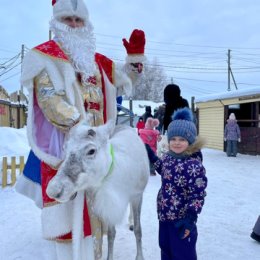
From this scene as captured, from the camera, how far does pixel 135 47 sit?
342cm

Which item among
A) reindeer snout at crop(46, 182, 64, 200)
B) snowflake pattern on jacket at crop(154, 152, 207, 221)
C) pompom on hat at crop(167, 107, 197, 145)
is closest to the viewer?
reindeer snout at crop(46, 182, 64, 200)

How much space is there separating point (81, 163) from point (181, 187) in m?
1.05

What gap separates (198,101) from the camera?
59.8ft

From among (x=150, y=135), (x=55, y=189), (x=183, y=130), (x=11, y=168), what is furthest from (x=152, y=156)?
(x=150, y=135)

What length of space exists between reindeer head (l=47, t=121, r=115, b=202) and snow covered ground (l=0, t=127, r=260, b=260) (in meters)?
0.84

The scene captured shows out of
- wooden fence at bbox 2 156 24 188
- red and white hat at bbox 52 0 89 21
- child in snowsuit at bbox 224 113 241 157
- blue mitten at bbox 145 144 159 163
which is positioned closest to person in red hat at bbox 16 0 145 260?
red and white hat at bbox 52 0 89 21

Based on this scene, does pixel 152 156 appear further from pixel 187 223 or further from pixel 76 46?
pixel 76 46

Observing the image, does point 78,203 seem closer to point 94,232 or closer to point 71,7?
point 94,232

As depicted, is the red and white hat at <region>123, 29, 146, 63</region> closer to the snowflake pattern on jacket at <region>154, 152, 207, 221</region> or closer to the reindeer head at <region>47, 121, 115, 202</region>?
the snowflake pattern on jacket at <region>154, 152, 207, 221</region>

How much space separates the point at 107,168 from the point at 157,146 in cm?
728

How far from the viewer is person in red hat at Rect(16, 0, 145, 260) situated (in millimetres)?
2527

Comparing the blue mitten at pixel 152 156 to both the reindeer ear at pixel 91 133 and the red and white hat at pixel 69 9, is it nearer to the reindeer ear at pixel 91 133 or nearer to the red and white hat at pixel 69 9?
the reindeer ear at pixel 91 133

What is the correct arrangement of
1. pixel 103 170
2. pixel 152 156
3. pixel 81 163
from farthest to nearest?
pixel 152 156 → pixel 103 170 → pixel 81 163

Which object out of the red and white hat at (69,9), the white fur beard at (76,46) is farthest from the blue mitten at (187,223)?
the red and white hat at (69,9)
